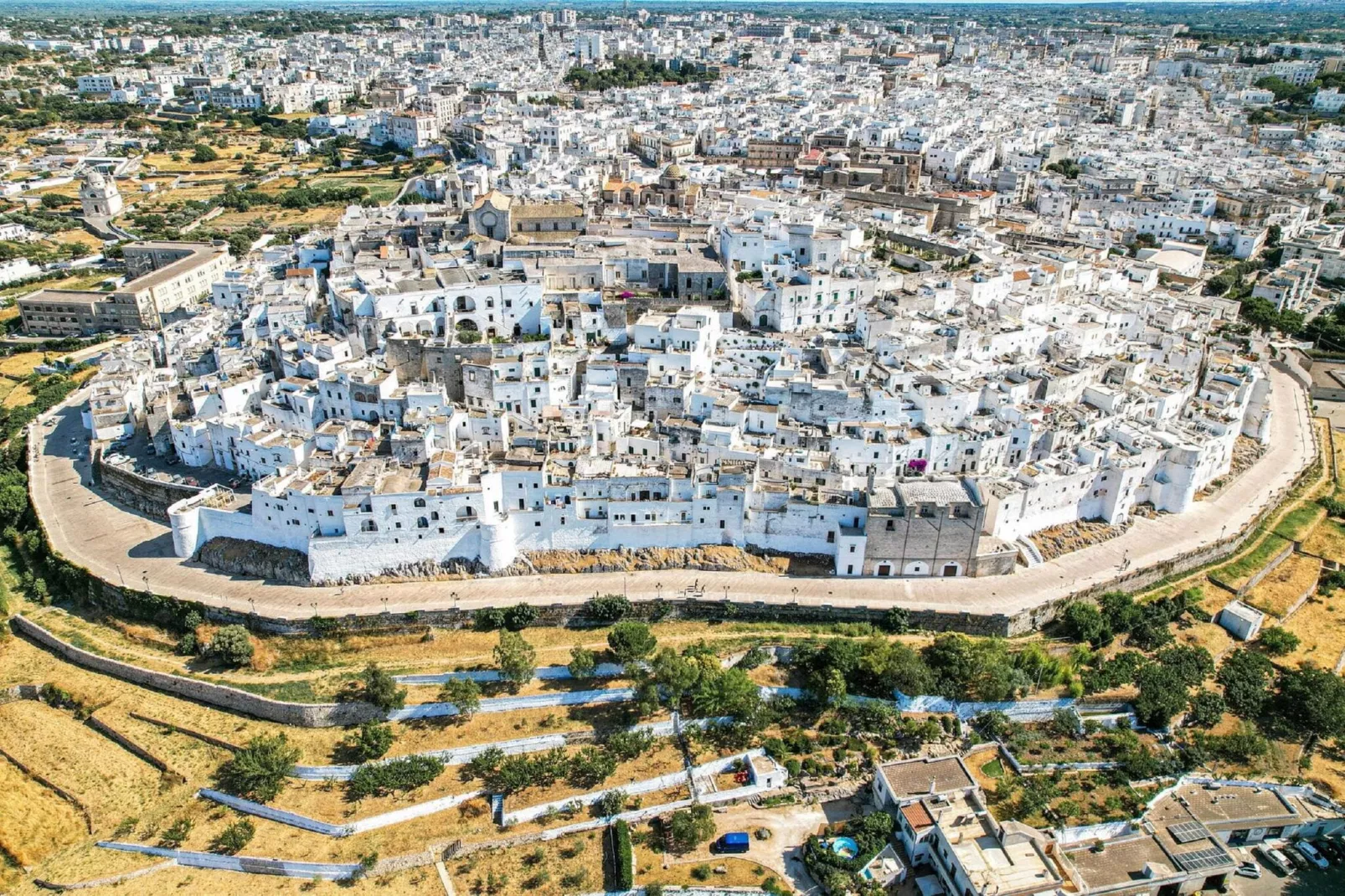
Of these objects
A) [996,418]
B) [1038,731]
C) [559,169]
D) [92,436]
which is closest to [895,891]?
[1038,731]

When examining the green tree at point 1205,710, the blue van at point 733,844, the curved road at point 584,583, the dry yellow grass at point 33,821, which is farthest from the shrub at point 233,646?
the green tree at point 1205,710

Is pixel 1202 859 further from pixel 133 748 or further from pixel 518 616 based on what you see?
pixel 133 748

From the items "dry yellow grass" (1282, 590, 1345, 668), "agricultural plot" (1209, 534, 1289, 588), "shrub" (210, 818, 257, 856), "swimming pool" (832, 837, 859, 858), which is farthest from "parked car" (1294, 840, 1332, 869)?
"shrub" (210, 818, 257, 856)

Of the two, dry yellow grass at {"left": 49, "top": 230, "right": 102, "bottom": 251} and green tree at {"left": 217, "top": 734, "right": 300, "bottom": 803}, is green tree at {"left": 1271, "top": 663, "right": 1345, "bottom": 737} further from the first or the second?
→ dry yellow grass at {"left": 49, "top": 230, "right": 102, "bottom": 251}

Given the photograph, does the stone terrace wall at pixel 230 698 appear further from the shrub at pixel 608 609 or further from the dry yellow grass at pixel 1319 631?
the dry yellow grass at pixel 1319 631

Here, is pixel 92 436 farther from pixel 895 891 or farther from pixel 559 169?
pixel 895 891

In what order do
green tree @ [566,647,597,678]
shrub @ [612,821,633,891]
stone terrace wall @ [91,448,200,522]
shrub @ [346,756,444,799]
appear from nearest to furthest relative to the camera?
1. shrub @ [612,821,633,891]
2. shrub @ [346,756,444,799]
3. green tree @ [566,647,597,678]
4. stone terrace wall @ [91,448,200,522]

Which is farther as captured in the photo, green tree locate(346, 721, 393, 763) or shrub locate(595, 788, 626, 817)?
green tree locate(346, 721, 393, 763)
